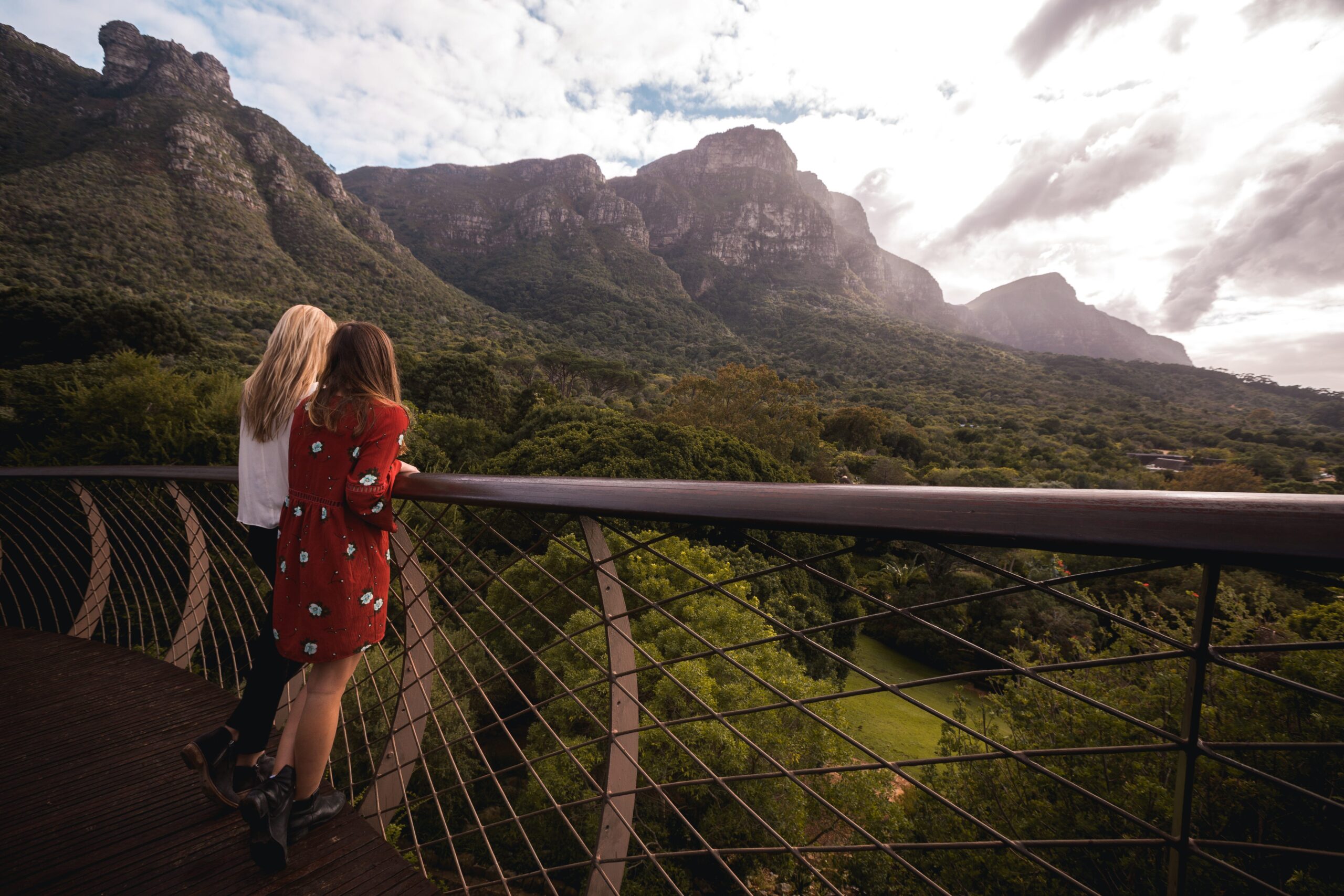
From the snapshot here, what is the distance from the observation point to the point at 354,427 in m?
1.41

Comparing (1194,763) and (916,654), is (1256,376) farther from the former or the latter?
(1194,763)

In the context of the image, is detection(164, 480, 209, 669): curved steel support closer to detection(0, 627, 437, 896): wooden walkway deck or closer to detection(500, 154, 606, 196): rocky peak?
detection(0, 627, 437, 896): wooden walkway deck

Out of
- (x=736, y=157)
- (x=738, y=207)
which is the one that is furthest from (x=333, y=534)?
(x=736, y=157)

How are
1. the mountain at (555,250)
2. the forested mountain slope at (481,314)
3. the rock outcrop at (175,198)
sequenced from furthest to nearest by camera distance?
the mountain at (555,250)
the rock outcrop at (175,198)
the forested mountain slope at (481,314)

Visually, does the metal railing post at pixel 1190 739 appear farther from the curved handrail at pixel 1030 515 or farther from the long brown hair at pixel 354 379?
the long brown hair at pixel 354 379

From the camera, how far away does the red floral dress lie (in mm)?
1395

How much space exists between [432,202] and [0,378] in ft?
308

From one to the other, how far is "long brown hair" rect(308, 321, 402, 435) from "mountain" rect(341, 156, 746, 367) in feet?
187

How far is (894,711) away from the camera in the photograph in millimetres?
13016

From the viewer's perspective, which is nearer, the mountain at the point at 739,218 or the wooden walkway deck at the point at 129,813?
the wooden walkway deck at the point at 129,813

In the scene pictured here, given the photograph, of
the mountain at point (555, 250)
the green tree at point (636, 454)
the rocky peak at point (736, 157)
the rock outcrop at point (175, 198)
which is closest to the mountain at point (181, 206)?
the rock outcrop at point (175, 198)

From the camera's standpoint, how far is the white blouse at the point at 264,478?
1.62m

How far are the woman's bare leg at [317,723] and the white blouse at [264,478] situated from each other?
19.6 inches

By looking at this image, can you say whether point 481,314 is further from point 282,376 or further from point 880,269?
point 880,269
